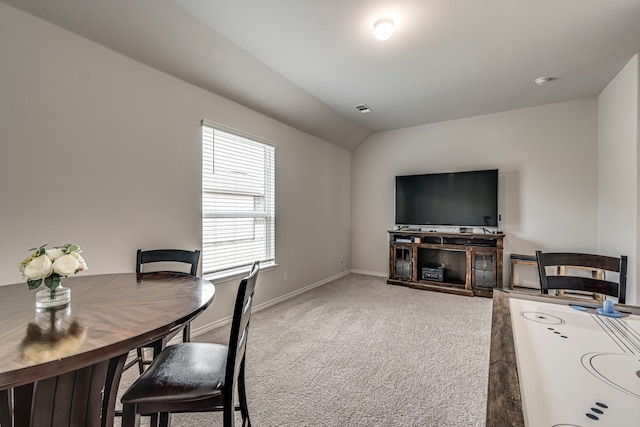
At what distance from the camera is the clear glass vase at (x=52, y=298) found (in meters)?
1.13

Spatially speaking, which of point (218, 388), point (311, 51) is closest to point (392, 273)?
point (311, 51)

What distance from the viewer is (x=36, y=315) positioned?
1.07 meters

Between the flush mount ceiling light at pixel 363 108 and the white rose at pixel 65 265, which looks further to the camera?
the flush mount ceiling light at pixel 363 108


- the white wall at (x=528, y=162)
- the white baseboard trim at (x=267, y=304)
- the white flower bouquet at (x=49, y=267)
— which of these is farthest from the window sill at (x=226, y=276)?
the white wall at (x=528, y=162)

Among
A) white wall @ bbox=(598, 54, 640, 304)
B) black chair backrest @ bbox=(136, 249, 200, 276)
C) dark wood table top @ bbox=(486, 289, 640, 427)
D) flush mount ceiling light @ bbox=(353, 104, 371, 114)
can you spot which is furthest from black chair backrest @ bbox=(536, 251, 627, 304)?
flush mount ceiling light @ bbox=(353, 104, 371, 114)

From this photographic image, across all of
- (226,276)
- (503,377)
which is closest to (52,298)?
(503,377)

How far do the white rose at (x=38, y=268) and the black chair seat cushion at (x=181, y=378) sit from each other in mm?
559

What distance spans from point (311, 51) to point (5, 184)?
2.51 meters

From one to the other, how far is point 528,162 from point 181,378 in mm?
5009

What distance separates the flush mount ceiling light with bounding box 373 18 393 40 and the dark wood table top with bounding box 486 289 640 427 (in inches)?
84.6

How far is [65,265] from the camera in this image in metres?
1.15

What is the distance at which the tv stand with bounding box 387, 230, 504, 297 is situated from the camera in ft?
13.5

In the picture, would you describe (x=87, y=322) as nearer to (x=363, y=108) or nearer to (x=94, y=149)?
(x=94, y=149)

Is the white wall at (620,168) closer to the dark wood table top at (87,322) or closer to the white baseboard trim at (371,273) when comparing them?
the white baseboard trim at (371,273)
